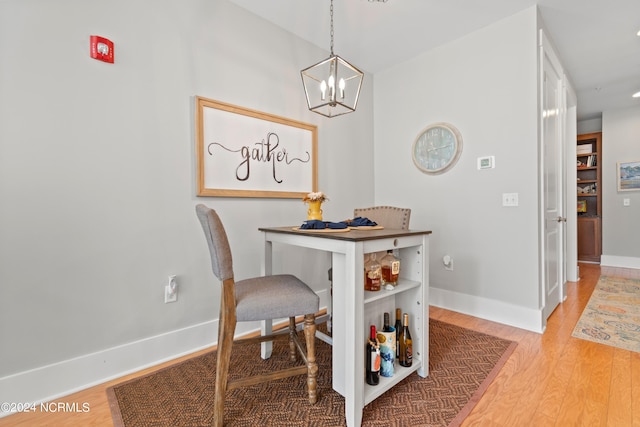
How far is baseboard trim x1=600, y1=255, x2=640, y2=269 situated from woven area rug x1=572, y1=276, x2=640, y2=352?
4.14 ft

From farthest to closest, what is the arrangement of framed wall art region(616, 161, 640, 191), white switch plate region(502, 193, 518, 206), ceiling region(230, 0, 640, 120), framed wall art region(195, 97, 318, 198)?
framed wall art region(616, 161, 640, 191)
white switch plate region(502, 193, 518, 206)
ceiling region(230, 0, 640, 120)
framed wall art region(195, 97, 318, 198)

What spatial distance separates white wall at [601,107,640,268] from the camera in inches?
173

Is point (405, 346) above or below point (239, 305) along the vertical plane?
below

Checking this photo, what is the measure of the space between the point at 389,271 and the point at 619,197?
5347mm

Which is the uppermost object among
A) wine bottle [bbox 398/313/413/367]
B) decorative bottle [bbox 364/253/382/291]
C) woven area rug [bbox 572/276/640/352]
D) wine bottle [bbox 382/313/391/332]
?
decorative bottle [bbox 364/253/382/291]

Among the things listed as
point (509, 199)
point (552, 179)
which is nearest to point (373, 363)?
point (509, 199)

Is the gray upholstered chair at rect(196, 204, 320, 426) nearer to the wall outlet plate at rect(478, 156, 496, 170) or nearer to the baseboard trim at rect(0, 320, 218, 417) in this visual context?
the baseboard trim at rect(0, 320, 218, 417)

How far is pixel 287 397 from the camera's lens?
1.48 metres

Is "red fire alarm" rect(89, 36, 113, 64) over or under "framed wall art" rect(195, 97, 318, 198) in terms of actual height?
over

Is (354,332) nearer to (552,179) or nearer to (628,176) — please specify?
(552,179)

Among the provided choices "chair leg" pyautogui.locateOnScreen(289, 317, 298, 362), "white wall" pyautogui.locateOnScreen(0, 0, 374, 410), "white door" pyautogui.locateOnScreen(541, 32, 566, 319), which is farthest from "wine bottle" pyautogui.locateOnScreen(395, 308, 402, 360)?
"white door" pyautogui.locateOnScreen(541, 32, 566, 319)

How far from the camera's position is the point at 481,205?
259 centimetres

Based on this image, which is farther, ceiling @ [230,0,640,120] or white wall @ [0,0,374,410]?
ceiling @ [230,0,640,120]

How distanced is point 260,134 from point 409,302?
1675mm
